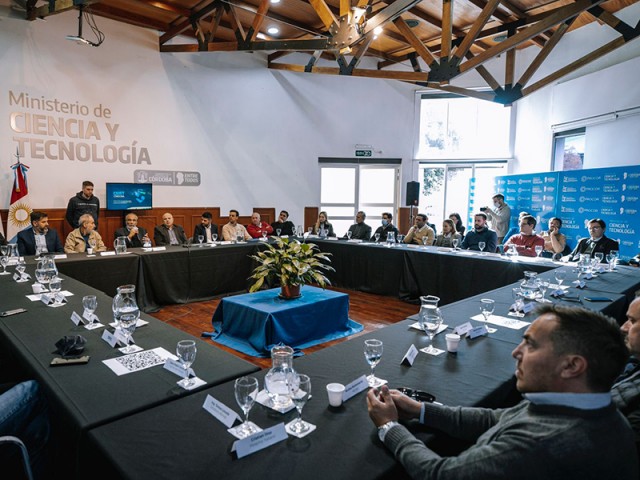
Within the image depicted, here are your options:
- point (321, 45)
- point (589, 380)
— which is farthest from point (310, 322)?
point (321, 45)

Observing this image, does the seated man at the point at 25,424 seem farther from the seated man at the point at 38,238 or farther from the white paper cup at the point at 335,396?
the seated man at the point at 38,238

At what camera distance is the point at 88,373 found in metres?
1.58

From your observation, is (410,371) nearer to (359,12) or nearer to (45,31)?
(359,12)

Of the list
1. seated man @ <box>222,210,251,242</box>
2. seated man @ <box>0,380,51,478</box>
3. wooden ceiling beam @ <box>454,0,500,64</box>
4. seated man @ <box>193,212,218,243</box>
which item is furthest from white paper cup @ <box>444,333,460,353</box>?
seated man @ <box>222,210,251,242</box>

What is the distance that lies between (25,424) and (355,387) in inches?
44.7

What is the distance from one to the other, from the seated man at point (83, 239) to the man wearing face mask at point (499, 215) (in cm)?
691

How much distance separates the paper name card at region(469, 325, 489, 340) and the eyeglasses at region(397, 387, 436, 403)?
733 millimetres

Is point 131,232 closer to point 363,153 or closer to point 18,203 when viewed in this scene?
point 18,203

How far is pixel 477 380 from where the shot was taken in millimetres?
1564

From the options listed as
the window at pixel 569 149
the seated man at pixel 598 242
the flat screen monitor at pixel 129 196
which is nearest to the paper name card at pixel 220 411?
the seated man at pixel 598 242

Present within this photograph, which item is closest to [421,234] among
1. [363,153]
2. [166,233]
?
[166,233]

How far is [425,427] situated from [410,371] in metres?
0.40

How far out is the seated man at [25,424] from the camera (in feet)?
4.36

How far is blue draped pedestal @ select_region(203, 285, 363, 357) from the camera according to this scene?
3.68m
